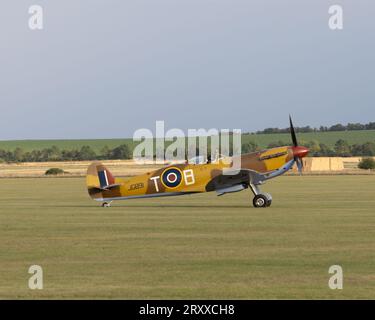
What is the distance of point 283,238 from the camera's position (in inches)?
838

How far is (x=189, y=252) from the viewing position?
18.7 meters

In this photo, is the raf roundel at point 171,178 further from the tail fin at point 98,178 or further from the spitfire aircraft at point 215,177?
the tail fin at point 98,178

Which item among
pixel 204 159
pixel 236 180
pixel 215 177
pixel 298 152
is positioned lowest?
pixel 236 180

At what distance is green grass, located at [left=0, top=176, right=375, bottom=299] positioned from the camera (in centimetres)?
1420

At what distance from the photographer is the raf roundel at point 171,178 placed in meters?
32.5

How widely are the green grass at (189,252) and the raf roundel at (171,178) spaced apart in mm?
1099

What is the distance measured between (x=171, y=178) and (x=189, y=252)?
1387 cm

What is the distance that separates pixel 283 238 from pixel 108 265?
5.59m

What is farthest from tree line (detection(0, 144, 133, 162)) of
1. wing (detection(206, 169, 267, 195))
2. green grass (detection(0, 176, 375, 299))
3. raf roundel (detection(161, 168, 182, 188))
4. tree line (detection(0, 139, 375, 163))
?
green grass (detection(0, 176, 375, 299))

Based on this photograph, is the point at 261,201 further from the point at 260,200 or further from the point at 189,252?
the point at 189,252

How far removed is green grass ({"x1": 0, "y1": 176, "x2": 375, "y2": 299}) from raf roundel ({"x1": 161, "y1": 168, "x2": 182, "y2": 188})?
3.60 ft

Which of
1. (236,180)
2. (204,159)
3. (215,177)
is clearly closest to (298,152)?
(236,180)

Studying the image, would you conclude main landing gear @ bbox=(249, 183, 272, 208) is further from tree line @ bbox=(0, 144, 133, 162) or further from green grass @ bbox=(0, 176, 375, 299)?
tree line @ bbox=(0, 144, 133, 162)
